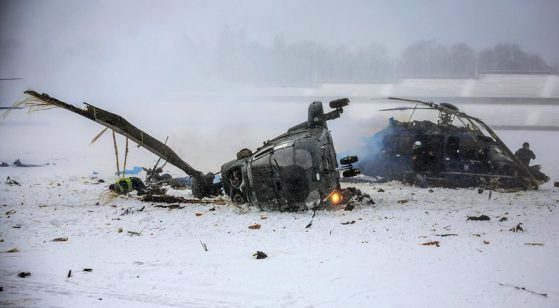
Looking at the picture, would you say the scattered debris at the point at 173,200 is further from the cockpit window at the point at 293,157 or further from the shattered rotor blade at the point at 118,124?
the cockpit window at the point at 293,157

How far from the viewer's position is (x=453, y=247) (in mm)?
6312

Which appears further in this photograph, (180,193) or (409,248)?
(180,193)

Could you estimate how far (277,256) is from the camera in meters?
5.93

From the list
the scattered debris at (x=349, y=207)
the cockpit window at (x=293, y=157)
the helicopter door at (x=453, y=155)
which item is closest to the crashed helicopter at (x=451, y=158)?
the helicopter door at (x=453, y=155)

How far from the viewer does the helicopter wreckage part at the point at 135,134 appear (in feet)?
29.7

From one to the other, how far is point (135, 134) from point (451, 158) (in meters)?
10.9

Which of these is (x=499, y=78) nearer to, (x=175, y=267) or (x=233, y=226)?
(x=233, y=226)

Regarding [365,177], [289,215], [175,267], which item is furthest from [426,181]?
[175,267]

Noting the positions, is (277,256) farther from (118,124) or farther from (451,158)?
(451,158)

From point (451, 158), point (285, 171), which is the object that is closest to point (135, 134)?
point (285, 171)

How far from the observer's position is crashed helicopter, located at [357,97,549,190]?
13211 millimetres

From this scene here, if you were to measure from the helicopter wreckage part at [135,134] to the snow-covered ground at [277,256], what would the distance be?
136 cm

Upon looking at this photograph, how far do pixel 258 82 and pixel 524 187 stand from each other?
2427cm

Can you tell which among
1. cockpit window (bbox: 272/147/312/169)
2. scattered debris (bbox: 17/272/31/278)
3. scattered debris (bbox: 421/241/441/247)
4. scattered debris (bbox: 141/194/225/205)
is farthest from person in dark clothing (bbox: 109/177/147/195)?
scattered debris (bbox: 421/241/441/247)
